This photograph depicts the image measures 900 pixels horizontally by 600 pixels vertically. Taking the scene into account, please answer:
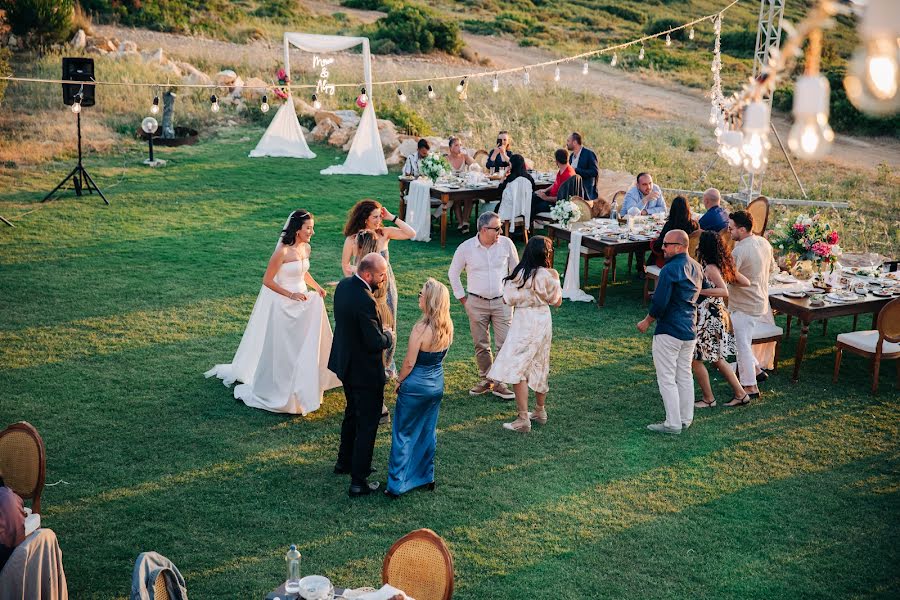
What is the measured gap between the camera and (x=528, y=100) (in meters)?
27.7

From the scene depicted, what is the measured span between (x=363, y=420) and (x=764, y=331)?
184 inches

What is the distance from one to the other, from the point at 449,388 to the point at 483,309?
0.95 metres

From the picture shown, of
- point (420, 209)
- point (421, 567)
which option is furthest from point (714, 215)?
point (421, 567)

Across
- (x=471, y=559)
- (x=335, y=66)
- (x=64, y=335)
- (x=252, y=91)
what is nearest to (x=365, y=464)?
Result: (x=471, y=559)

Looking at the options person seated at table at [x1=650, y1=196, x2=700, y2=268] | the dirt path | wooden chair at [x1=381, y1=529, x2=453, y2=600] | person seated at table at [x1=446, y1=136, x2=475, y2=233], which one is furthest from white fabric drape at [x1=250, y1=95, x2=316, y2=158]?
wooden chair at [x1=381, y1=529, x2=453, y2=600]

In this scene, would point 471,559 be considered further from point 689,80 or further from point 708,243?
point 689,80

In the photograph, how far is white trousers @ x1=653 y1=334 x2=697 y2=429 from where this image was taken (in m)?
7.73

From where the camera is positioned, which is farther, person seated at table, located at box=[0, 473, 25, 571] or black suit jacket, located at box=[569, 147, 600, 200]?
black suit jacket, located at box=[569, 147, 600, 200]

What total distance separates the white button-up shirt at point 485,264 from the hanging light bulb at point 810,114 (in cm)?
521

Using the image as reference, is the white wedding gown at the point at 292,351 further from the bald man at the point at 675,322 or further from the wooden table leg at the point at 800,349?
the wooden table leg at the point at 800,349

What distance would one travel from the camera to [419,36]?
3581 cm

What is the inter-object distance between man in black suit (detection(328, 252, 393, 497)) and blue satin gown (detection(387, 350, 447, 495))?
201 mm

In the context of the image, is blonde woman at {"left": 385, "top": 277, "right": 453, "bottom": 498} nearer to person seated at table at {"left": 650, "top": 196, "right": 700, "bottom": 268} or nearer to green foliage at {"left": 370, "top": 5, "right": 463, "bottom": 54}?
person seated at table at {"left": 650, "top": 196, "right": 700, "bottom": 268}

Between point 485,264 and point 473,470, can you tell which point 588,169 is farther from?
point 473,470
